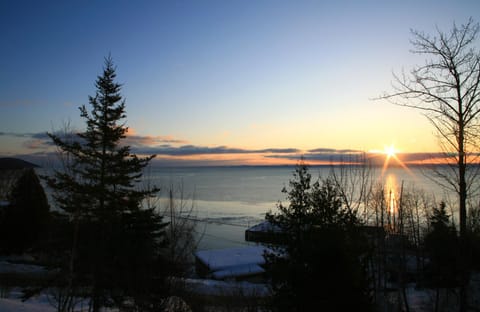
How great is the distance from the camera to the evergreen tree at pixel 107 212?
13227mm

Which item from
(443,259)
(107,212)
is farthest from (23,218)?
(443,259)

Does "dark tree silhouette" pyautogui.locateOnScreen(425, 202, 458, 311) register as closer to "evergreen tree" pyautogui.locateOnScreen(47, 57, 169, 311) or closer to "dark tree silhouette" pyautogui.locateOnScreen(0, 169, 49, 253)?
"evergreen tree" pyautogui.locateOnScreen(47, 57, 169, 311)

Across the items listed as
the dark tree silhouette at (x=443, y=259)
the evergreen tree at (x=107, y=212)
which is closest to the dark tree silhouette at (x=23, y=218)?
the evergreen tree at (x=107, y=212)

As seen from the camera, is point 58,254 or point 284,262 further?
point 58,254

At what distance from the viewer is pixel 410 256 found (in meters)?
34.1

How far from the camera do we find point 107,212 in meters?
15.8

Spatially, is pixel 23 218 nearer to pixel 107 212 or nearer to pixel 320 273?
pixel 107 212

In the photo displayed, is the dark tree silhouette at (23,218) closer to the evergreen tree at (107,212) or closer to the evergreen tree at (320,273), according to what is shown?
the evergreen tree at (107,212)

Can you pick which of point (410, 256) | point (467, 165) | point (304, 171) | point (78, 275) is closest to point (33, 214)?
point (78, 275)

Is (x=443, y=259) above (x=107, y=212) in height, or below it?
below

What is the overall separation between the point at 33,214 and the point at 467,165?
3900 cm

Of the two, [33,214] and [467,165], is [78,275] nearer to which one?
[467,165]

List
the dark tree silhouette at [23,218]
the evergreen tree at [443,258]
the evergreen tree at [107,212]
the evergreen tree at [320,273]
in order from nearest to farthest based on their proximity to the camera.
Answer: the evergreen tree at [320,273]
the evergreen tree at [107,212]
the evergreen tree at [443,258]
the dark tree silhouette at [23,218]

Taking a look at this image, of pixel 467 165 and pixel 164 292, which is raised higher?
pixel 467 165
